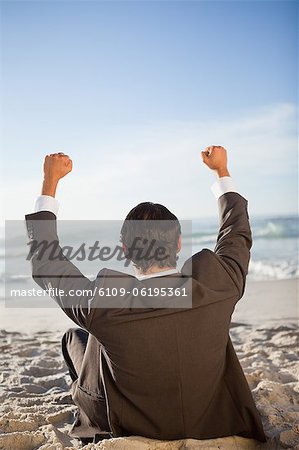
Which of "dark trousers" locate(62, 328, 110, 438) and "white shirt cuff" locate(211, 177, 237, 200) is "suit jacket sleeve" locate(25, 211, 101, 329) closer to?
"dark trousers" locate(62, 328, 110, 438)

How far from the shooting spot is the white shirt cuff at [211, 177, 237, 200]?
6.73ft

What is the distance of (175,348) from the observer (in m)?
1.84

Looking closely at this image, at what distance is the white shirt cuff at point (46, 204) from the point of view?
6.28ft

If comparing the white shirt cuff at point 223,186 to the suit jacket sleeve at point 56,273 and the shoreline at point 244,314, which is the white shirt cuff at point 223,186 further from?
the shoreline at point 244,314

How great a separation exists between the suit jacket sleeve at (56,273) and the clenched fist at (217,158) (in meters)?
0.66

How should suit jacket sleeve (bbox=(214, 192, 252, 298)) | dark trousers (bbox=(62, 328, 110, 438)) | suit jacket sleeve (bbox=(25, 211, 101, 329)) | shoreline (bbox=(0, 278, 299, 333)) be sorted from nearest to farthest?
suit jacket sleeve (bbox=(25, 211, 101, 329)), suit jacket sleeve (bbox=(214, 192, 252, 298)), dark trousers (bbox=(62, 328, 110, 438)), shoreline (bbox=(0, 278, 299, 333))

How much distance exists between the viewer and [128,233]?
186 centimetres

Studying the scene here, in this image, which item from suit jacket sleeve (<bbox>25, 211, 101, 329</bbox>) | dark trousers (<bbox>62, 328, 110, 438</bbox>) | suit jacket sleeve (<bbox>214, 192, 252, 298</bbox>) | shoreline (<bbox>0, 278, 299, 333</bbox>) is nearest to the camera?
suit jacket sleeve (<bbox>25, 211, 101, 329</bbox>)

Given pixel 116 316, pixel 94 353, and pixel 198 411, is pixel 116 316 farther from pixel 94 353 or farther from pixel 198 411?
pixel 198 411

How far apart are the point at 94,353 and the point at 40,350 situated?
2.16 m

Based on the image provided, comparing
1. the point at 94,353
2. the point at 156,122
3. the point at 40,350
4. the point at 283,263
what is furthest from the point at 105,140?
the point at 94,353

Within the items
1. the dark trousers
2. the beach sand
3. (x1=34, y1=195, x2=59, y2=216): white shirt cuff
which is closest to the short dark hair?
(x1=34, y1=195, x2=59, y2=216): white shirt cuff

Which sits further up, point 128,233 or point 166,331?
point 128,233

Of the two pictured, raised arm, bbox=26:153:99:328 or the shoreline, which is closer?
raised arm, bbox=26:153:99:328
